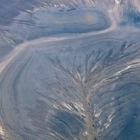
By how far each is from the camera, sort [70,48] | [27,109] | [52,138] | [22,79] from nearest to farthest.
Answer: [52,138]
[27,109]
[22,79]
[70,48]

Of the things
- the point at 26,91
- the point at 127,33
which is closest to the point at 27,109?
the point at 26,91

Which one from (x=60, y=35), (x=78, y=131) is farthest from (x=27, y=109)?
(x=60, y=35)

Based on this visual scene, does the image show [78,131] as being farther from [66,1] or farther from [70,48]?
[66,1]

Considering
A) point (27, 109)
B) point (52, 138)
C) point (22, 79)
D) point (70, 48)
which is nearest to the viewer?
point (52, 138)

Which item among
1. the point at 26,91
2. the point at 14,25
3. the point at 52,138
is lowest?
the point at 52,138

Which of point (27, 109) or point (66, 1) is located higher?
point (66, 1)

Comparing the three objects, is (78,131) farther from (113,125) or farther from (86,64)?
(86,64)

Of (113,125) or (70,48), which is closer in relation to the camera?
(113,125)
